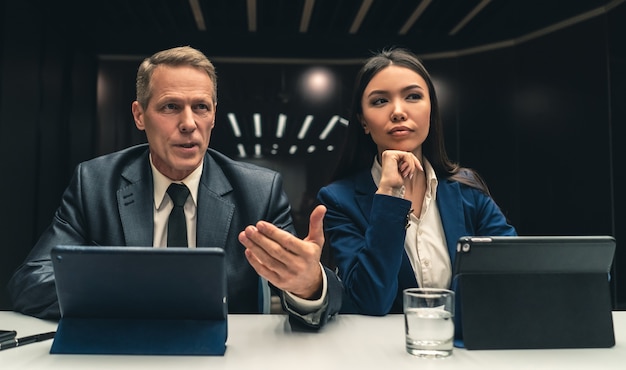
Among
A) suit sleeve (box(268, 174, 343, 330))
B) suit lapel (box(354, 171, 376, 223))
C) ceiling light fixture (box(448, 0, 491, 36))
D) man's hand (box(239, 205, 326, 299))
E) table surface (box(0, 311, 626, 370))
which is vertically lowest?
table surface (box(0, 311, 626, 370))

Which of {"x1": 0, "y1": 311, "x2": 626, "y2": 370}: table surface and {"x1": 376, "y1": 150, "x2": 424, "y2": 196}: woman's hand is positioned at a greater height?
{"x1": 376, "y1": 150, "x2": 424, "y2": 196}: woman's hand

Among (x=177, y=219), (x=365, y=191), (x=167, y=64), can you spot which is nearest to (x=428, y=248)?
(x=365, y=191)

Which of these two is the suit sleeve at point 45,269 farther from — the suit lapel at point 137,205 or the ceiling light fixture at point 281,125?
the ceiling light fixture at point 281,125

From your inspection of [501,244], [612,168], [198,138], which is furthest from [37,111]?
[612,168]

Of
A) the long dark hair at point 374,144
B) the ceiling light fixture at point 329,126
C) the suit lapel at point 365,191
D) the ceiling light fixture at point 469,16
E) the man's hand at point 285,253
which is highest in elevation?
the ceiling light fixture at point 469,16

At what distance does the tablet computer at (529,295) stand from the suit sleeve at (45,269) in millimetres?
985

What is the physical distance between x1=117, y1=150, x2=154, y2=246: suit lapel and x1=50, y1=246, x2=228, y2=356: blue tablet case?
2.26ft

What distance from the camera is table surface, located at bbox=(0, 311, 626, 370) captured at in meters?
0.89

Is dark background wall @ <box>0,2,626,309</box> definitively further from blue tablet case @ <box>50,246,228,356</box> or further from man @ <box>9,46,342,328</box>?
blue tablet case @ <box>50,246,228,356</box>

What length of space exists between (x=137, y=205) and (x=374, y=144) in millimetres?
887

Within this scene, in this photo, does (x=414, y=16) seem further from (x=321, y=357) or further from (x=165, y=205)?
(x=321, y=357)

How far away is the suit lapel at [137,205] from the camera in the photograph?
5.51ft

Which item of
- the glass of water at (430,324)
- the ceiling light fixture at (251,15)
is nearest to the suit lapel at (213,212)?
the glass of water at (430,324)

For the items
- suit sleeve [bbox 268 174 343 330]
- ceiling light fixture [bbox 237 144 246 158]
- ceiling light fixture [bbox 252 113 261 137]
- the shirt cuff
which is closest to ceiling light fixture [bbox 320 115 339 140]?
ceiling light fixture [bbox 252 113 261 137]
